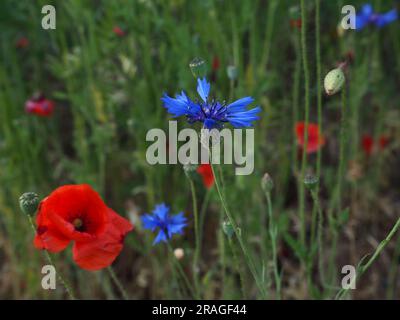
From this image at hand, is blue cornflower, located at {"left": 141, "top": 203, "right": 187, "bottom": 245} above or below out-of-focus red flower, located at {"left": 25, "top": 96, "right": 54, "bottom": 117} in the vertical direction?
below

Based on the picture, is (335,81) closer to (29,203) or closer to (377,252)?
(377,252)

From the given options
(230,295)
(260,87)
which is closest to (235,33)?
(260,87)

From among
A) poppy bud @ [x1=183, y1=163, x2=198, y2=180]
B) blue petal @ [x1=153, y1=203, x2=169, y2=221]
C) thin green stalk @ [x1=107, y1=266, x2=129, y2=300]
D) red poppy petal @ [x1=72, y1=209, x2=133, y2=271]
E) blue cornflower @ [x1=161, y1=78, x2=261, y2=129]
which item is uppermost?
blue cornflower @ [x1=161, y1=78, x2=261, y2=129]

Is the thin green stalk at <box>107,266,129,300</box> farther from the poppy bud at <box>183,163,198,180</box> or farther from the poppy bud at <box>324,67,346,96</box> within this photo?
the poppy bud at <box>324,67,346,96</box>

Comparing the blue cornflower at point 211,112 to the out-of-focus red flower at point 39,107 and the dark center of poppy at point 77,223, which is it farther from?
the out-of-focus red flower at point 39,107

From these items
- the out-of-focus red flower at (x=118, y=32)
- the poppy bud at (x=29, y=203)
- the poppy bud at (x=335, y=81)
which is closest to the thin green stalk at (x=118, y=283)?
the poppy bud at (x=29, y=203)

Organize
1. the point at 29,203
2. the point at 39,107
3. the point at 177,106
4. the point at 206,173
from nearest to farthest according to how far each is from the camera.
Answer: the point at 177,106
the point at 29,203
the point at 206,173
the point at 39,107

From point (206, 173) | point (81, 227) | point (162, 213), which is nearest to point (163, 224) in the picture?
point (162, 213)

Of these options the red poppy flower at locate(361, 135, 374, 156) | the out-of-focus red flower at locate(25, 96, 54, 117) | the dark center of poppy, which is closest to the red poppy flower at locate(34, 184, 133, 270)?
the dark center of poppy
